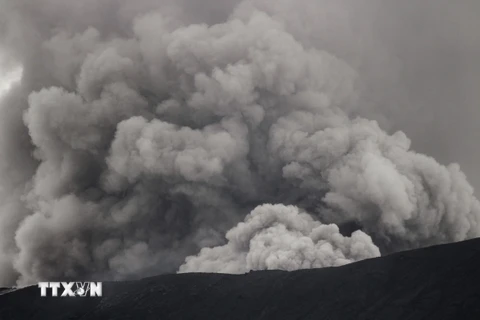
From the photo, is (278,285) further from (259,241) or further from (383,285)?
(259,241)

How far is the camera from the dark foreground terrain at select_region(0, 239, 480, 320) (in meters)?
29.0

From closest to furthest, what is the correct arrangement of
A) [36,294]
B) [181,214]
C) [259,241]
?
[36,294], [259,241], [181,214]

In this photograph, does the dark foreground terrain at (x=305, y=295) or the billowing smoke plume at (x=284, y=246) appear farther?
the billowing smoke plume at (x=284, y=246)

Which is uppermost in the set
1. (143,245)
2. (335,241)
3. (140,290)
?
(143,245)

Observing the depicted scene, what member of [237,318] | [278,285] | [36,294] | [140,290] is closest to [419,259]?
[278,285]

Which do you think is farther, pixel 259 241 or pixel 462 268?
pixel 259 241

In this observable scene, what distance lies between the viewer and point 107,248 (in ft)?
176

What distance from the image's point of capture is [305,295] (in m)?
33.6

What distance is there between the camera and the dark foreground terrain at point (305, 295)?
1141 inches

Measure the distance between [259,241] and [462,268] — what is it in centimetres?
1799

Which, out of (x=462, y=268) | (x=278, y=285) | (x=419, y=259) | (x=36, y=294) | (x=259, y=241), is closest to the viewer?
(x=462, y=268)

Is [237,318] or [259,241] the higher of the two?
[259,241]

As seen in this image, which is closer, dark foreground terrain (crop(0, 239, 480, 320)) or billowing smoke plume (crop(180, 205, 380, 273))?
dark foreground terrain (crop(0, 239, 480, 320))

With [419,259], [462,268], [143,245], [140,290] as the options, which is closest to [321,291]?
[419,259]
